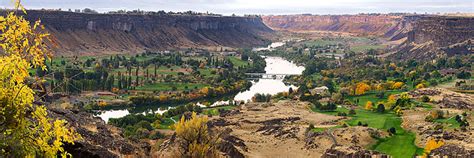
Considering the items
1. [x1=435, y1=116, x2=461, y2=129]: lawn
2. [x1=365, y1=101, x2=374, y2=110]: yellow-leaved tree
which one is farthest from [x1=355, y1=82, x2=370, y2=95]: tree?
[x1=435, y1=116, x2=461, y2=129]: lawn

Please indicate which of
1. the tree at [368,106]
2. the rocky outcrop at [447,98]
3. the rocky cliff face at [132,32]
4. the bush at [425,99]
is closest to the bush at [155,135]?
the tree at [368,106]

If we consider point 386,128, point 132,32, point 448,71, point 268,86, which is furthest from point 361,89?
point 132,32

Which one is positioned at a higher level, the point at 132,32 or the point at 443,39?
the point at 443,39

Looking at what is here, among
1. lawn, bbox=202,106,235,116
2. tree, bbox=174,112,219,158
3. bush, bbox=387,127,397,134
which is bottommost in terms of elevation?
lawn, bbox=202,106,235,116

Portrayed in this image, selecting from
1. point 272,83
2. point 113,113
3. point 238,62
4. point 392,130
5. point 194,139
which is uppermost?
point 194,139

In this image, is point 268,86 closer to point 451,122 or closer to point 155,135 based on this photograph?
point 451,122

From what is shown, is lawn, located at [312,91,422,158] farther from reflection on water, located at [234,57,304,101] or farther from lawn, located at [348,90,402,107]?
reflection on water, located at [234,57,304,101]

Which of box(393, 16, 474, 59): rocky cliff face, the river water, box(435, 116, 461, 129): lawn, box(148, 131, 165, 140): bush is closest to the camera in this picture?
box(148, 131, 165, 140): bush

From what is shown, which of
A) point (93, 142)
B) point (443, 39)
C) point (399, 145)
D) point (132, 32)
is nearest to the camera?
point (93, 142)
